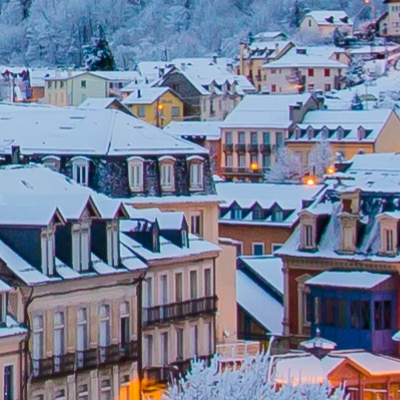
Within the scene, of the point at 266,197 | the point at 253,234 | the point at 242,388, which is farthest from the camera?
the point at 266,197

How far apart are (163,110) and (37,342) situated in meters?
108

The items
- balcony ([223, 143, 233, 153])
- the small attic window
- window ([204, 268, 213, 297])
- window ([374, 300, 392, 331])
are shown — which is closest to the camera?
window ([204, 268, 213, 297])

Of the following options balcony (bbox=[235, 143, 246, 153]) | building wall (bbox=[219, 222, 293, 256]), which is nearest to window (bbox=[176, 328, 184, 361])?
building wall (bbox=[219, 222, 293, 256])

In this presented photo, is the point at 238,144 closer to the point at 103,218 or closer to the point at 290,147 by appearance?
the point at 290,147

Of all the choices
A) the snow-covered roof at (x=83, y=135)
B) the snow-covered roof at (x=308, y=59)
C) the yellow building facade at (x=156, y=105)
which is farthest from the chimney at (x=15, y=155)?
the snow-covered roof at (x=308, y=59)

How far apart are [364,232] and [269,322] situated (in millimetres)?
4426

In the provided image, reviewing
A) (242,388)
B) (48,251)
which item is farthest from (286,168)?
A: (242,388)

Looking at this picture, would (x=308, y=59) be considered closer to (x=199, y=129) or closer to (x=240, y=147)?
(x=199, y=129)

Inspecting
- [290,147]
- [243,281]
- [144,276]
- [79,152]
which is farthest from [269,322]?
[290,147]

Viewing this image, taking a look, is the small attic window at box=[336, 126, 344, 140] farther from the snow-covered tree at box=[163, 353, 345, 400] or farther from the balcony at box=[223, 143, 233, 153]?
the snow-covered tree at box=[163, 353, 345, 400]

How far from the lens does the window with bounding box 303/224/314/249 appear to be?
57406 mm

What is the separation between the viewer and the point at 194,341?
49781mm

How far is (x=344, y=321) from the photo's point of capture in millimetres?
54938

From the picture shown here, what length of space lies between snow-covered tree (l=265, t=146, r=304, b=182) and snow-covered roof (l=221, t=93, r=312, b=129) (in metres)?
4.74
